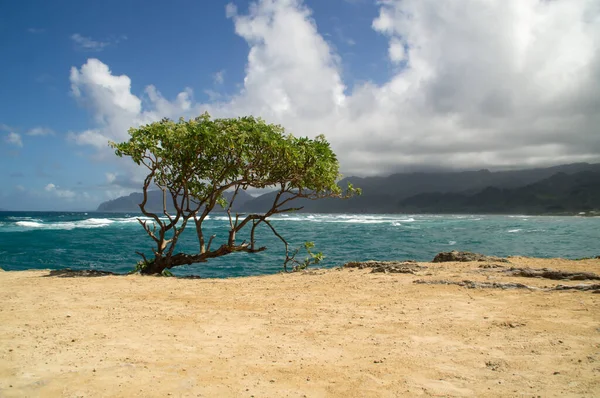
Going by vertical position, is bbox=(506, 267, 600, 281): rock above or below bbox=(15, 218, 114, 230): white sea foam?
below

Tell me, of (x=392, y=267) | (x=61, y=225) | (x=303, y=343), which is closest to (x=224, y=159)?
(x=392, y=267)

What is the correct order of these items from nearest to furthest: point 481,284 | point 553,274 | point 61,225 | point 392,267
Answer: point 481,284
point 553,274
point 392,267
point 61,225

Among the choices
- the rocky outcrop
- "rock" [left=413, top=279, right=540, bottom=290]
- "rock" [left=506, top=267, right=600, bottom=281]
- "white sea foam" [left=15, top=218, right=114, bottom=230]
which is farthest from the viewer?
"white sea foam" [left=15, top=218, right=114, bottom=230]

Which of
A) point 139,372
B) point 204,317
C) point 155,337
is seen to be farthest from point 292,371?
point 204,317

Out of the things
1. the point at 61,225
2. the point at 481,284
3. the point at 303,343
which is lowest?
the point at 303,343

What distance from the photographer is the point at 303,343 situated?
215 inches

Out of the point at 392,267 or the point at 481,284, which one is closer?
the point at 481,284

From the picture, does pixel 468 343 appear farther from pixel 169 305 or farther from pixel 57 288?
pixel 57 288

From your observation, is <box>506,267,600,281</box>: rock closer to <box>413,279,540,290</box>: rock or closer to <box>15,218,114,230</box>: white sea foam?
<box>413,279,540,290</box>: rock

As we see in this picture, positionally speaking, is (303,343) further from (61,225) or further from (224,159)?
(61,225)

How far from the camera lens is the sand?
411 cm

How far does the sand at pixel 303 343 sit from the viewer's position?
411cm

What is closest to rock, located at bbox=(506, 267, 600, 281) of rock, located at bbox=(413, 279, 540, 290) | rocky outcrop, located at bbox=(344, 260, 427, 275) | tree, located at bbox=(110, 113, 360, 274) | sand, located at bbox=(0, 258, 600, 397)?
sand, located at bbox=(0, 258, 600, 397)

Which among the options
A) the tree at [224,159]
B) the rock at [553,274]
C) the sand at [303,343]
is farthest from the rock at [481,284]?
the tree at [224,159]
